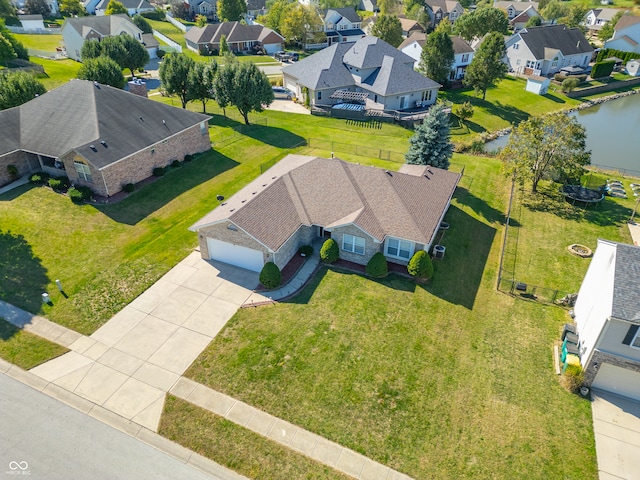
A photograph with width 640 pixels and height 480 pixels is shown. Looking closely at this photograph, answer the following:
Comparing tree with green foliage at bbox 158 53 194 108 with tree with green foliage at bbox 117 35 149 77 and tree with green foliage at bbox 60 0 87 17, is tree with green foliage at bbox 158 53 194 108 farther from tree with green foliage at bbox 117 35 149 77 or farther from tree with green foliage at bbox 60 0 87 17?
tree with green foliage at bbox 60 0 87 17

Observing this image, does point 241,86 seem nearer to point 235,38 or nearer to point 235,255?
point 235,255

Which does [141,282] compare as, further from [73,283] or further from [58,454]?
[58,454]

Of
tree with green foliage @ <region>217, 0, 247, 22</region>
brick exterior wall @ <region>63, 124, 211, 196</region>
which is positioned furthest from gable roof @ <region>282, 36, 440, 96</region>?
tree with green foliage @ <region>217, 0, 247, 22</region>

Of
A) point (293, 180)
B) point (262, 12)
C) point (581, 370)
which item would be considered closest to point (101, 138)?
point (293, 180)

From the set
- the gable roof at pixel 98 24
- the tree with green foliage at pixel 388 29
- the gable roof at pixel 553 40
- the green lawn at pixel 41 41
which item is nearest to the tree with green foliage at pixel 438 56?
the tree with green foliage at pixel 388 29

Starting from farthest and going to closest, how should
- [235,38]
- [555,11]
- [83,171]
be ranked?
[555,11]
[235,38]
[83,171]

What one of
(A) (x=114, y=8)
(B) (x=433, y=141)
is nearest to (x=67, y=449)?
(B) (x=433, y=141)
